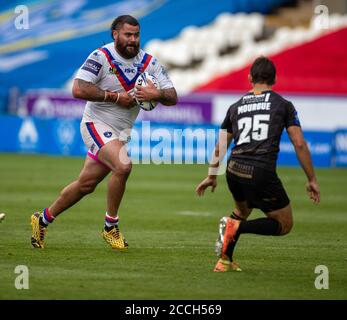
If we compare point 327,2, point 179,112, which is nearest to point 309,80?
point 327,2

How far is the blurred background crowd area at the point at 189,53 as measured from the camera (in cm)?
3012

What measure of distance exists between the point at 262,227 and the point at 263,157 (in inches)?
26.4

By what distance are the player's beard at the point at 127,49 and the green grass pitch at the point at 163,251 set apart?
2.25 metres

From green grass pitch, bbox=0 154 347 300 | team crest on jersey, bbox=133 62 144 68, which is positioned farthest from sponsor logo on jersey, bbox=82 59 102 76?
green grass pitch, bbox=0 154 347 300

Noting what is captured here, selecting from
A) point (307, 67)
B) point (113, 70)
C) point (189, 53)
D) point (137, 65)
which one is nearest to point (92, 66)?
point (113, 70)

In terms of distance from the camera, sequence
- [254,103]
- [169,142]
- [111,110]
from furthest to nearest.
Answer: [169,142] < [111,110] < [254,103]

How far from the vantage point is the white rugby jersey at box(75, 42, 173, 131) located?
10875 mm

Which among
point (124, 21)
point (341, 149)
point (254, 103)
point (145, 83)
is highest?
point (124, 21)

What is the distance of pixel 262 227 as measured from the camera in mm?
9062

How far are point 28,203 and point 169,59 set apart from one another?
20627 mm

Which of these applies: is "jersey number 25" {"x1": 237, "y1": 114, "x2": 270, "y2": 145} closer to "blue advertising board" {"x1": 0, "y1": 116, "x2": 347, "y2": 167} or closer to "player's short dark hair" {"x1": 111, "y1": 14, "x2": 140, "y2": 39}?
"player's short dark hair" {"x1": 111, "y1": 14, "x2": 140, "y2": 39}

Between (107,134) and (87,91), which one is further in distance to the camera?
(107,134)

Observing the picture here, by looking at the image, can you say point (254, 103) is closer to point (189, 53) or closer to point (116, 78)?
point (116, 78)

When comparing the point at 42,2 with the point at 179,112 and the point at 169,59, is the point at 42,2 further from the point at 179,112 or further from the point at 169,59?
the point at 179,112
